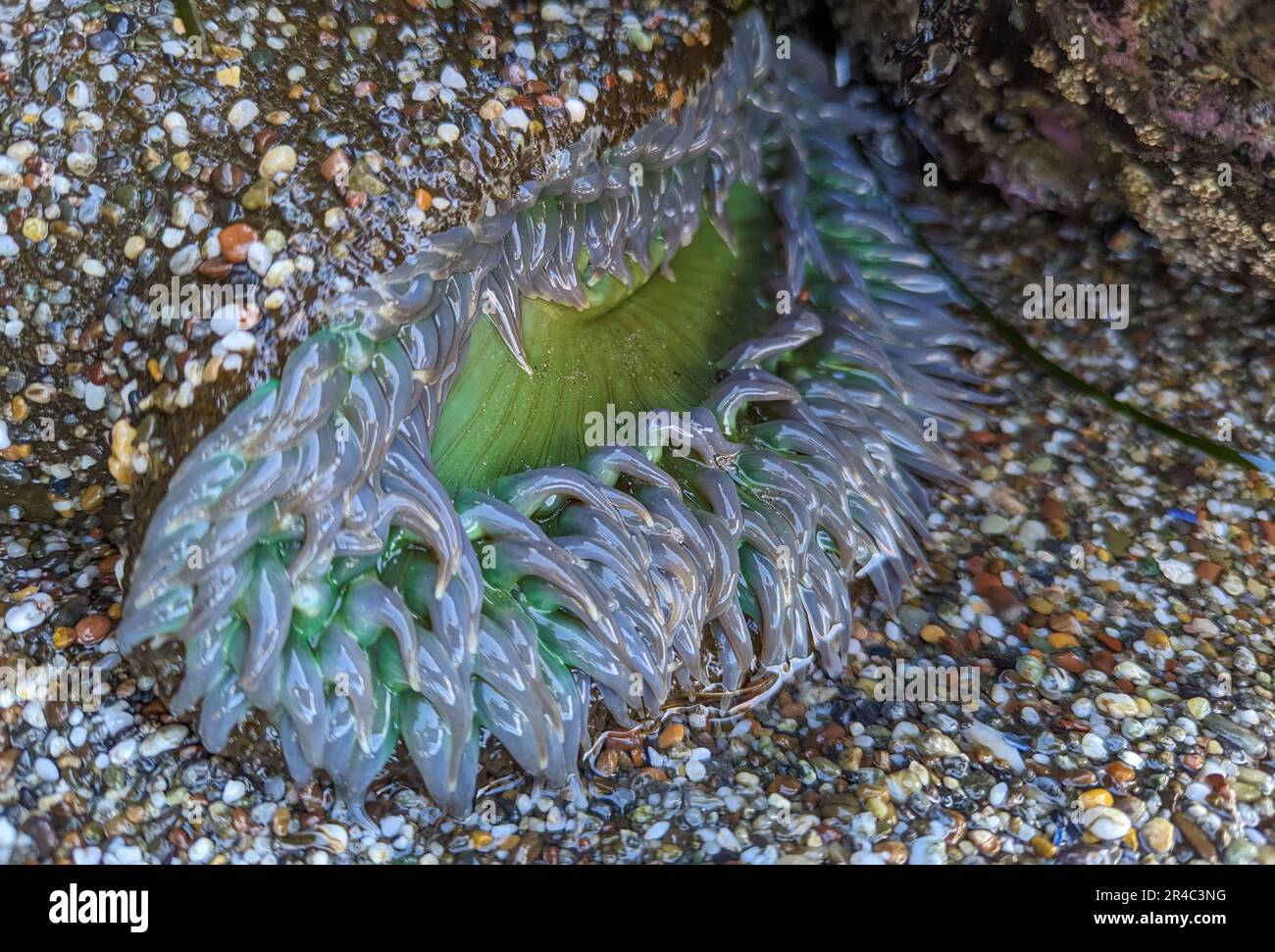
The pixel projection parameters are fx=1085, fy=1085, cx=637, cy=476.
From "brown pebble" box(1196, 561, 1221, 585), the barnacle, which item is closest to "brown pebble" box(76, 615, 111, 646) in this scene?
the barnacle

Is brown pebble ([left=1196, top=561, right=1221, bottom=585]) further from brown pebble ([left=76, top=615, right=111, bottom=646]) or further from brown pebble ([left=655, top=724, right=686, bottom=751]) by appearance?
brown pebble ([left=76, top=615, right=111, bottom=646])

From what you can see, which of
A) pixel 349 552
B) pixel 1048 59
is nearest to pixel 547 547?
pixel 349 552

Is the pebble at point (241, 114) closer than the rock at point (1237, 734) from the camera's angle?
Yes

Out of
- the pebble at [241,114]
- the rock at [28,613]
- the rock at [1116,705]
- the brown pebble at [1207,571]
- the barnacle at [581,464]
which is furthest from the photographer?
the brown pebble at [1207,571]

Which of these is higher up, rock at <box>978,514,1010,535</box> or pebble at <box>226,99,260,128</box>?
pebble at <box>226,99,260,128</box>

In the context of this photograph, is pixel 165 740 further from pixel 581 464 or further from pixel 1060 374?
pixel 1060 374

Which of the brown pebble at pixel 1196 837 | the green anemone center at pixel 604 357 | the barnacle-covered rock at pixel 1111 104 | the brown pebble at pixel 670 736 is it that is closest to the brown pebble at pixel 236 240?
the green anemone center at pixel 604 357

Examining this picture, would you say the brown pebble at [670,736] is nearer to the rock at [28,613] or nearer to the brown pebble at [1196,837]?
the brown pebble at [1196,837]

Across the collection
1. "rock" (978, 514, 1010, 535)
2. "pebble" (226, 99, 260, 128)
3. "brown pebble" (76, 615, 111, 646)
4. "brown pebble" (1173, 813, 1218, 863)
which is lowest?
"brown pebble" (1173, 813, 1218, 863)
